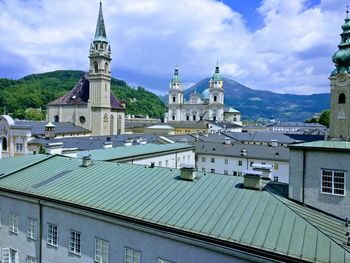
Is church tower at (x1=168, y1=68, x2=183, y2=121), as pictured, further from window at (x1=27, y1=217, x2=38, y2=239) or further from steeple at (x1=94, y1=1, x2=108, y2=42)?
window at (x1=27, y1=217, x2=38, y2=239)

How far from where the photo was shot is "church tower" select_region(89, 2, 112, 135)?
3147 inches

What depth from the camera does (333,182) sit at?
13.9 metres

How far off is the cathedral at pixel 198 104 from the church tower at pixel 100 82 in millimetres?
80962

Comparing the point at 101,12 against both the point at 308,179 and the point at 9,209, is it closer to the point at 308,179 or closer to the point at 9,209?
the point at 9,209

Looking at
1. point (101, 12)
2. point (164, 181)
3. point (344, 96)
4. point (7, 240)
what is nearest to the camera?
point (164, 181)

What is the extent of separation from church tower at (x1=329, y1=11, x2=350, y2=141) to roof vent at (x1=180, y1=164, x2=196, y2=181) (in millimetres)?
62840

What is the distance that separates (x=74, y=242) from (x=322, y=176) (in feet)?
41.6

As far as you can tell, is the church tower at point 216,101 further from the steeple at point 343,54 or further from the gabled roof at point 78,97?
the steeple at point 343,54

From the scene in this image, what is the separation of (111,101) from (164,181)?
72.7 meters

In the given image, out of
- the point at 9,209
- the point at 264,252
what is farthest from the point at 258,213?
the point at 9,209

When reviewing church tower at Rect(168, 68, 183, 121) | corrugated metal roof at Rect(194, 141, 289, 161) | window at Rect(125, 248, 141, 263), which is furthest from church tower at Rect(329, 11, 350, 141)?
church tower at Rect(168, 68, 183, 121)

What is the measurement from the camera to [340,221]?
13.7 meters

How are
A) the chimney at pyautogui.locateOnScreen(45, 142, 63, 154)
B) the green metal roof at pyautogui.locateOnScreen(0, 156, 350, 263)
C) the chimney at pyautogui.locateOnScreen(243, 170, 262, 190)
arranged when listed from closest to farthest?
the green metal roof at pyautogui.locateOnScreen(0, 156, 350, 263), the chimney at pyautogui.locateOnScreen(243, 170, 262, 190), the chimney at pyautogui.locateOnScreen(45, 142, 63, 154)

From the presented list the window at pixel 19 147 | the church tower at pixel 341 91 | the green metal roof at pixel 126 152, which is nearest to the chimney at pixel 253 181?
the green metal roof at pixel 126 152
